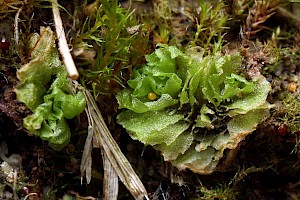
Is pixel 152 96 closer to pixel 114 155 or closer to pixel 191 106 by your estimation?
pixel 191 106

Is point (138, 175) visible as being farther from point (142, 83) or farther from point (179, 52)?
point (179, 52)

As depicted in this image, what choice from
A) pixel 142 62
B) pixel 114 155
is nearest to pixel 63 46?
pixel 142 62

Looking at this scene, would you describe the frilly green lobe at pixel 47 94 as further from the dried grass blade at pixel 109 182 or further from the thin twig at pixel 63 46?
the dried grass blade at pixel 109 182

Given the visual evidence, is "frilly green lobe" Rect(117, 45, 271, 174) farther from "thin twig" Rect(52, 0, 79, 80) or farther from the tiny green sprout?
"thin twig" Rect(52, 0, 79, 80)

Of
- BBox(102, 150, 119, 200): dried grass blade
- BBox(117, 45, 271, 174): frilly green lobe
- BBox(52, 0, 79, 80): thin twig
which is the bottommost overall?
BBox(102, 150, 119, 200): dried grass blade

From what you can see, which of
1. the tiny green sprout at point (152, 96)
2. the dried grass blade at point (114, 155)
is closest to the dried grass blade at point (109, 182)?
the dried grass blade at point (114, 155)

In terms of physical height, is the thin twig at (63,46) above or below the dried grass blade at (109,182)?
above

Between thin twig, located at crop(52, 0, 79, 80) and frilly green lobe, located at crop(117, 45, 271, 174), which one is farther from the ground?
thin twig, located at crop(52, 0, 79, 80)

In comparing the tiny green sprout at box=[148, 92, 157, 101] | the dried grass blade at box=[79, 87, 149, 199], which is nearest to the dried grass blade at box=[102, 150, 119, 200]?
the dried grass blade at box=[79, 87, 149, 199]
